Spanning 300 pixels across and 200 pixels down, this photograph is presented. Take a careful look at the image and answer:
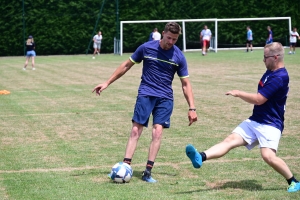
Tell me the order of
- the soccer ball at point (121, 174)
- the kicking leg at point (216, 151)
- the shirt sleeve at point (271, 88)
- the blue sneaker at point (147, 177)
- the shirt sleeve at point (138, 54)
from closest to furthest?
the shirt sleeve at point (271, 88) < the kicking leg at point (216, 151) < the soccer ball at point (121, 174) < the blue sneaker at point (147, 177) < the shirt sleeve at point (138, 54)

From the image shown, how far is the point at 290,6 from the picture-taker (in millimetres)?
49656

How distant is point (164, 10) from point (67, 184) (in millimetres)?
40984

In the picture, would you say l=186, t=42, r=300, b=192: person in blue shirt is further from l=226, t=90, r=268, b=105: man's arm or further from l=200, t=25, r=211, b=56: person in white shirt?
l=200, t=25, r=211, b=56: person in white shirt

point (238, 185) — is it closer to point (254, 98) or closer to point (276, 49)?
point (254, 98)

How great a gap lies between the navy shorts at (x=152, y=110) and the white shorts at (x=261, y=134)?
3.89 ft

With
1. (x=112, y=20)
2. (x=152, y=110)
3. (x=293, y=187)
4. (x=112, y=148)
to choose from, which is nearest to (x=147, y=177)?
(x=152, y=110)

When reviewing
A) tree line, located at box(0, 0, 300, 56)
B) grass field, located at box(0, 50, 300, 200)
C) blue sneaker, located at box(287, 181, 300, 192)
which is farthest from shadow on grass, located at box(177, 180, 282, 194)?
tree line, located at box(0, 0, 300, 56)

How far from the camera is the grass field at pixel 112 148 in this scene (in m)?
7.81

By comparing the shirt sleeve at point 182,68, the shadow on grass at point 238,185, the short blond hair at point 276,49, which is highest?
the short blond hair at point 276,49

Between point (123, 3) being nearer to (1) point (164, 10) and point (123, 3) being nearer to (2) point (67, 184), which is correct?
(1) point (164, 10)

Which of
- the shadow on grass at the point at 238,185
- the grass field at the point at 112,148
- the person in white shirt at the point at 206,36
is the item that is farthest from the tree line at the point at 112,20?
the shadow on grass at the point at 238,185

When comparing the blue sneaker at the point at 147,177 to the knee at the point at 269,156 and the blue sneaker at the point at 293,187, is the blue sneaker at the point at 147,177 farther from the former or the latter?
the blue sneaker at the point at 293,187

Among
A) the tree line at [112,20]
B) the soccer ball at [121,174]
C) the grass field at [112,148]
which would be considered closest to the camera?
the grass field at [112,148]

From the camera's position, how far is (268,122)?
7.58 metres
